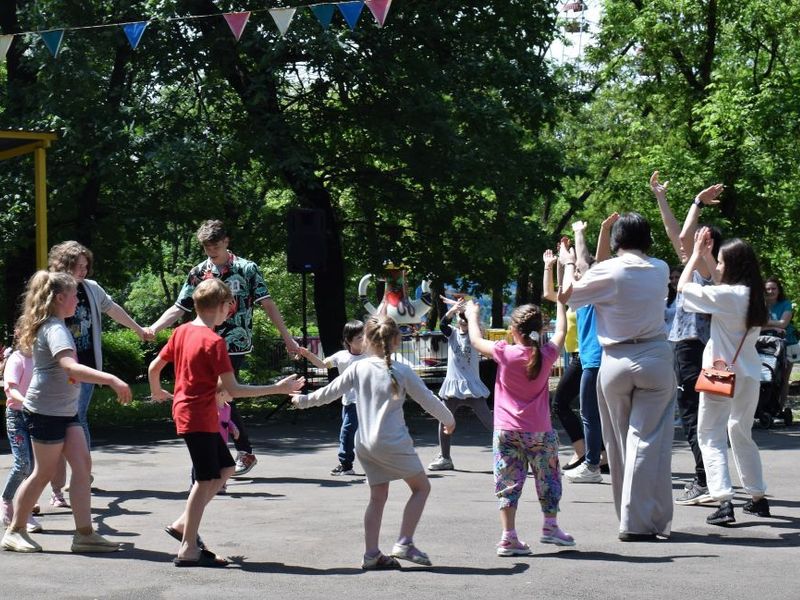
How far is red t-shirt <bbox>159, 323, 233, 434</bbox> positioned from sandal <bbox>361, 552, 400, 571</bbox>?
3.47ft

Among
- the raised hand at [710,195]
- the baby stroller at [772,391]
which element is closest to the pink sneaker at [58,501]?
the raised hand at [710,195]

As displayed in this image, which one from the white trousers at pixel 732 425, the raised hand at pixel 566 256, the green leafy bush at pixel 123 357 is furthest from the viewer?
the green leafy bush at pixel 123 357

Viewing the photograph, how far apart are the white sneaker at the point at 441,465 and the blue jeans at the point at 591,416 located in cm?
153

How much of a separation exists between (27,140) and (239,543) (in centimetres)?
803

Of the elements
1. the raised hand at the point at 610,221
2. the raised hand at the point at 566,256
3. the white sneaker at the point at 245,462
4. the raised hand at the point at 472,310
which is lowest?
the white sneaker at the point at 245,462

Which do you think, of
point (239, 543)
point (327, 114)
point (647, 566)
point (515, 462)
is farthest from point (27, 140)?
point (647, 566)

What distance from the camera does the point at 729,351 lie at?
766 centimetres

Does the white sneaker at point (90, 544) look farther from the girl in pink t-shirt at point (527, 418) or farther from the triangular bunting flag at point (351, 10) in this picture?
the triangular bunting flag at point (351, 10)

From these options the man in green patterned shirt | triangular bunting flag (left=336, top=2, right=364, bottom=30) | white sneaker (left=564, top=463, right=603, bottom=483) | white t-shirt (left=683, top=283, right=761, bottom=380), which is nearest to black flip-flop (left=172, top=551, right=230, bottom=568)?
the man in green patterned shirt

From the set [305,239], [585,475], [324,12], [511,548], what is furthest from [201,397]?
[305,239]

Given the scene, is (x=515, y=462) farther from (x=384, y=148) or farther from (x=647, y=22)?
(x=647, y=22)

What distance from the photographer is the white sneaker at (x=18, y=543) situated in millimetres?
6863

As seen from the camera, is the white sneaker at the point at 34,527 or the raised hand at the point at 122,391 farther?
the white sneaker at the point at 34,527

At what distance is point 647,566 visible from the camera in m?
6.38
